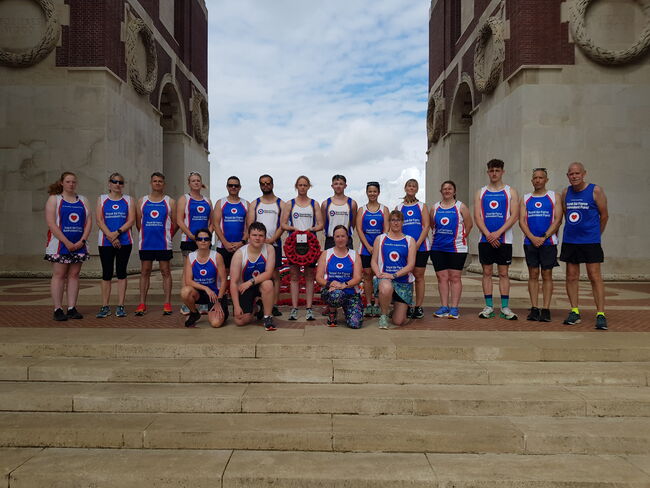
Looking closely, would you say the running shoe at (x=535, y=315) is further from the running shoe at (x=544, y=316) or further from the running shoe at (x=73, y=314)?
the running shoe at (x=73, y=314)

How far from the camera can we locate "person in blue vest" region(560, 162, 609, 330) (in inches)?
238

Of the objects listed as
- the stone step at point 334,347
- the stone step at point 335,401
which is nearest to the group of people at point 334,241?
the stone step at point 334,347

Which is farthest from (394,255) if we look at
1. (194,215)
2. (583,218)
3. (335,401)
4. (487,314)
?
(194,215)

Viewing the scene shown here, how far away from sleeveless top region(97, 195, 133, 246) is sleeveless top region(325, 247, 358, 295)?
2842 millimetres

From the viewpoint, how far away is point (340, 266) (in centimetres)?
607

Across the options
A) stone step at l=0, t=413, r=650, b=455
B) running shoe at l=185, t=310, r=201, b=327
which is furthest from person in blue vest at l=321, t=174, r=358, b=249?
stone step at l=0, t=413, r=650, b=455

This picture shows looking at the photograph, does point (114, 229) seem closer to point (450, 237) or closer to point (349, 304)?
point (349, 304)

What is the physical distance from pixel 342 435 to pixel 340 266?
2773mm

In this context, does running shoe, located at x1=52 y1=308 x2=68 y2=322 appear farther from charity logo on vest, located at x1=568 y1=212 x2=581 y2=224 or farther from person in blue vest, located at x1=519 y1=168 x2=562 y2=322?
A: charity logo on vest, located at x1=568 y1=212 x2=581 y2=224

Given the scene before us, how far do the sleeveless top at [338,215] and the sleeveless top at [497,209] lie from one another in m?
1.88

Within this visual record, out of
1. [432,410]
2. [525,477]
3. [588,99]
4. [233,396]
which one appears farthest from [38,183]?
[588,99]

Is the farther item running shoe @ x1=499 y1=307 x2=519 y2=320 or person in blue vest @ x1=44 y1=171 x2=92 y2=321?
running shoe @ x1=499 y1=307 x2=519 y2=320

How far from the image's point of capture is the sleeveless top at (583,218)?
608cm

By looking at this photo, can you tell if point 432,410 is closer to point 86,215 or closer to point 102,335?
point 102,335
